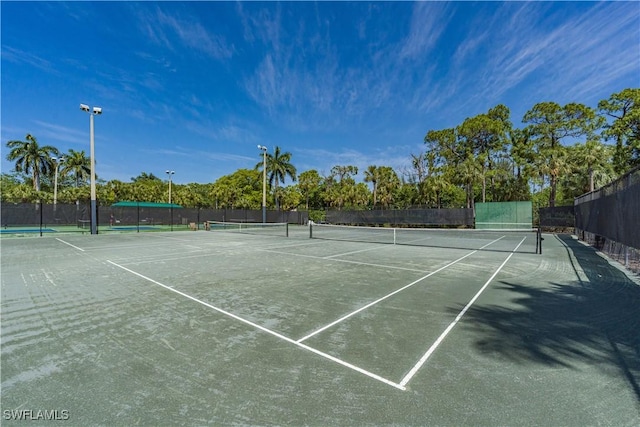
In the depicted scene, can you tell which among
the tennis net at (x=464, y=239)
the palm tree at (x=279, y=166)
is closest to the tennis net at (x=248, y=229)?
the tennis net at (x=464, y=239)

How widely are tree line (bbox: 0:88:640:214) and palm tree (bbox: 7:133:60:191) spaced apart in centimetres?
11

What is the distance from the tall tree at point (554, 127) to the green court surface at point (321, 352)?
30125 millimetres

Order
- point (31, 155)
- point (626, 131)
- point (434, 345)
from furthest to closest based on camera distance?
point (31, 155), point (626, 131), point (434, 345)

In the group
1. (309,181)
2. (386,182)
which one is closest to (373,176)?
(386,182)

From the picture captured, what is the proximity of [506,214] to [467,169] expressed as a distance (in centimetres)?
781

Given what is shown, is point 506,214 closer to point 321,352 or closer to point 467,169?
point 467,169

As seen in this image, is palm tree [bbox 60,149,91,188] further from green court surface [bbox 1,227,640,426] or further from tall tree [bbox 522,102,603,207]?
tall tree [bbox 522,102,603,207]

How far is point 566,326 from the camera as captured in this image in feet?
14.1

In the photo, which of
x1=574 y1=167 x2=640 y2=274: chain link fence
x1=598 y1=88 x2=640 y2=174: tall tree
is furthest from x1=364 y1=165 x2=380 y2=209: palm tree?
x1=574 y1=167 x2=640 y2=274: chain link fence

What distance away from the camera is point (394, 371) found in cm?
307

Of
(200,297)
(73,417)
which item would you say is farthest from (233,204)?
(73,417)

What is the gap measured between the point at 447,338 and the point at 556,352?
3.91 feet

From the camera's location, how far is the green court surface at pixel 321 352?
2.46 meters

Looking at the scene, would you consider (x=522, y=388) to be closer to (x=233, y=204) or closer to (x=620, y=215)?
(x=620, y=215)
